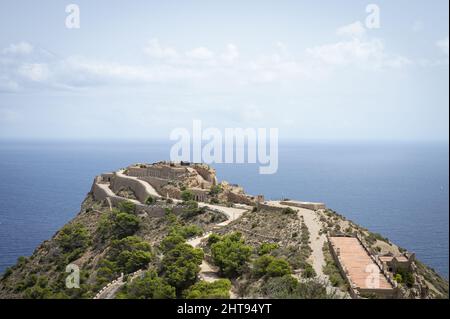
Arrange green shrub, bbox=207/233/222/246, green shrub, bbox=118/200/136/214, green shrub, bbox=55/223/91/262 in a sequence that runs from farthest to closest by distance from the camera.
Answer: green shrub, bbox=118/200/136/214
green shrub, bbox=55/223/91/262
green shrub, bbox=207/233/222/246

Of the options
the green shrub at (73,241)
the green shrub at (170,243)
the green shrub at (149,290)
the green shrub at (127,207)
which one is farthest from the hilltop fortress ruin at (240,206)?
the green shrub at (170,243)

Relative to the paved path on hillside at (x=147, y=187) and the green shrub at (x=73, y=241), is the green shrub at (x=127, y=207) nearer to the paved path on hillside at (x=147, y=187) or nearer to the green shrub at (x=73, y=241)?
the paved path on hillside at (x=147, y=187)

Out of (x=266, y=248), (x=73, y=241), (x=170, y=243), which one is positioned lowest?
(x=73, y=241)

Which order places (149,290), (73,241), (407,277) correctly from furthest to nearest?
(73,241) → (407,277) → (149,290)

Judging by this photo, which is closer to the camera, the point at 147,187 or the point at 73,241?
the point at 73,241

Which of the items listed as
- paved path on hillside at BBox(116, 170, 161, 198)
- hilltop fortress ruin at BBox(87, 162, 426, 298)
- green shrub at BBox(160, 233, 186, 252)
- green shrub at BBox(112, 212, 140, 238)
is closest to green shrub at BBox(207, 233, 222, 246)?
green shrub at BBox(160, 233, 186, 252)

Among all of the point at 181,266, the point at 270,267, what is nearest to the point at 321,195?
the point at 181,266

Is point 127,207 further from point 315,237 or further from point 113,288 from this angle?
point 315,237

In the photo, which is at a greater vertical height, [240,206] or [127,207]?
[240,206]

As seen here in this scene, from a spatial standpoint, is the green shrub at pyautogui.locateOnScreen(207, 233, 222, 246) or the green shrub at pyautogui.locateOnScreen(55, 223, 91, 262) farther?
the green shrub at pyautogui.locateOnScreen(55, 223, 91, 262)

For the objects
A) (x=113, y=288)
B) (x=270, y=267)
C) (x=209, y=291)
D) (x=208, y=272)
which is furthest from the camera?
(x=208, y=272)

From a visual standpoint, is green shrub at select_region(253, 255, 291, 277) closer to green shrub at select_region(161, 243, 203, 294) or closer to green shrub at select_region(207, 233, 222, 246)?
green shrub at select_region(161, 243, 203, 294)
